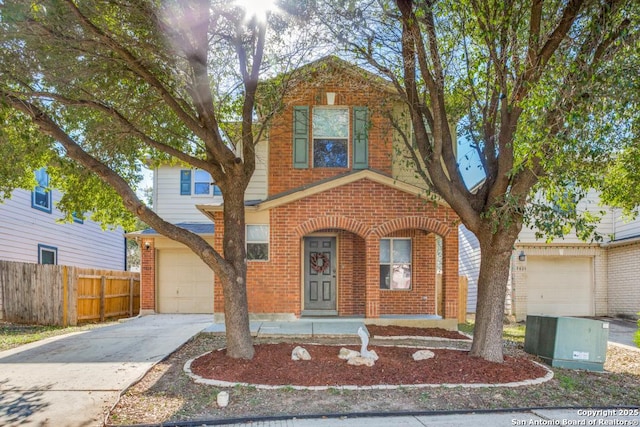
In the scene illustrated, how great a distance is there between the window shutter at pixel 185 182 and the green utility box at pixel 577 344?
11.7m

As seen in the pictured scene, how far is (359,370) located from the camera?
254 inches

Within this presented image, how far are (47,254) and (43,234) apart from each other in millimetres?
797

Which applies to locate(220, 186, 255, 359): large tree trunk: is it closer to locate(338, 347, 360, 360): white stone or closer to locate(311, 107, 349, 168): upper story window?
locate(338, 347, 360, 360): white stone

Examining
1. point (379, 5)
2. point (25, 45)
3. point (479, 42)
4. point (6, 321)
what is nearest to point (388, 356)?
point (479, 42)

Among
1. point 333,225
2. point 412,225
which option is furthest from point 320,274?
point 412,225

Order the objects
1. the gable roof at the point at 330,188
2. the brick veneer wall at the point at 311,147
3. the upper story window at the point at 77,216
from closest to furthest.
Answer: the upper story window at the point at 77,216 → the gable roof at the point at 330,188 → the brick veneer wall at the point at 311,147

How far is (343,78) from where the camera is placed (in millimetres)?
11000

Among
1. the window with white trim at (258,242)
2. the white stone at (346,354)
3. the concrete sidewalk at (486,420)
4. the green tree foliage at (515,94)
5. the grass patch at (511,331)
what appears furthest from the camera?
the window with white trim at (258,242)

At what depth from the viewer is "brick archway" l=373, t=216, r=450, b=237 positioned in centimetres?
1077

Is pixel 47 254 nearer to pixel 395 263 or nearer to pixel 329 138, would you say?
pixel 329 138

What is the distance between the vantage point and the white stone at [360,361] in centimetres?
667

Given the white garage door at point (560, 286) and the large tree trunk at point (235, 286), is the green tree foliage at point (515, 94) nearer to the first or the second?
the large tree trunk at point (235, 286)

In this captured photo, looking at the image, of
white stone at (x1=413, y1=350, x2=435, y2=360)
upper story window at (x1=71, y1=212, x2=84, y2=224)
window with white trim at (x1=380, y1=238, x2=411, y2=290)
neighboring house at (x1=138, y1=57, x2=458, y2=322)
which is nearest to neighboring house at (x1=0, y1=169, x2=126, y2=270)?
upper story window at (x1=71, y1=212, x2=84, y2=224)

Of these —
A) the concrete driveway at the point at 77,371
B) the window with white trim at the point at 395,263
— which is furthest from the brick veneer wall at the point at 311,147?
the concrete driveway at the point at 77,371
